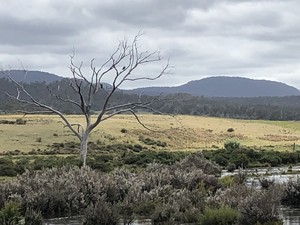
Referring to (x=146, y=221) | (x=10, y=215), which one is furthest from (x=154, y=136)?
(x=10, y=215)

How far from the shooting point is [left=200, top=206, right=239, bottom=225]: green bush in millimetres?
15148

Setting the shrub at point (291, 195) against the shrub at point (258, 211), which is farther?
the shrub at point (291, 195)

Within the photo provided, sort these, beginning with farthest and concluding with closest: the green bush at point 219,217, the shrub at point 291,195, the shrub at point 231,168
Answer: the shrub at point 231,168, the shrub at point 291,195, the green bush at point 219,217

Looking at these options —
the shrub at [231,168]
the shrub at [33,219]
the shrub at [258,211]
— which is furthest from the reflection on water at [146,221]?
the shrub at [231,168]

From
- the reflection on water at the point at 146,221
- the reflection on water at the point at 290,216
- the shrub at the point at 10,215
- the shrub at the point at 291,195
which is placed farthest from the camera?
the shrub at the point at 291,195

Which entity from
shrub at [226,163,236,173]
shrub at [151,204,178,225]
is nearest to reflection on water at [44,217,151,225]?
shrub at [151,204,178,225]

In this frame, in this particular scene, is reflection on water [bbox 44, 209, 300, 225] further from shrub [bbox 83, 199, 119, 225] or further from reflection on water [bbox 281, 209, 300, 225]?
shrub [bbox 83, 199, 119, 225]

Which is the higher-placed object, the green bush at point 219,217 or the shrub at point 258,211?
the shrub at point 258,211

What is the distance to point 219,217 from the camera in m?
15.1

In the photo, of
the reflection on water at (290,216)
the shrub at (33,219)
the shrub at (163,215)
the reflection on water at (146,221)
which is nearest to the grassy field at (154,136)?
the reflection on water at (290,216)

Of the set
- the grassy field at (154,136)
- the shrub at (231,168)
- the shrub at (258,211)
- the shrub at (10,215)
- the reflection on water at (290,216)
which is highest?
the shrub at (258,211)

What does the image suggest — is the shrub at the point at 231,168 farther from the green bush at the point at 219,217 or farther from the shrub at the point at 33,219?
the shrub at the point at 33,219

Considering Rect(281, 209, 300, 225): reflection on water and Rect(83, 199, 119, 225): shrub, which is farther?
Rect(281, 209, 300, 225): reflection on water

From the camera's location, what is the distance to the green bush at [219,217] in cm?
1515
